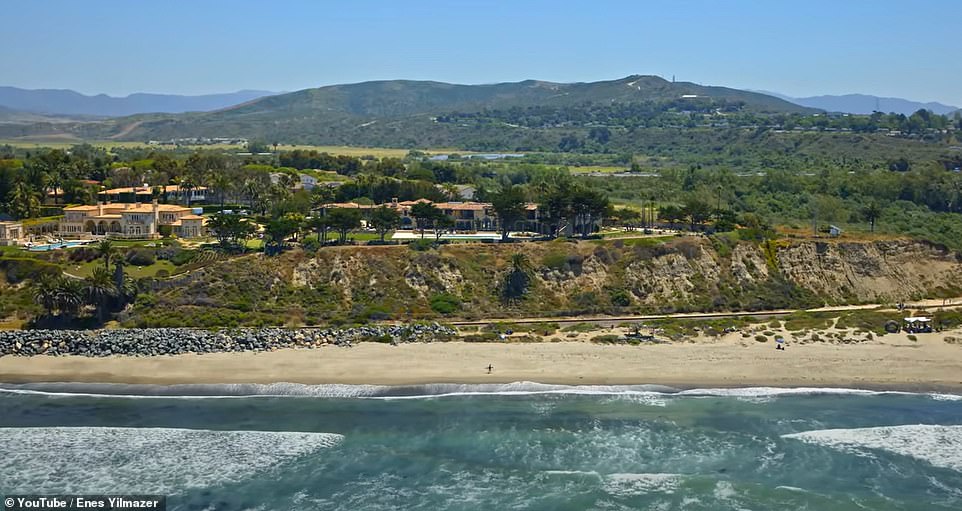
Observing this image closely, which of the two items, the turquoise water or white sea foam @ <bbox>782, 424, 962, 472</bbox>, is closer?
the turquoise water

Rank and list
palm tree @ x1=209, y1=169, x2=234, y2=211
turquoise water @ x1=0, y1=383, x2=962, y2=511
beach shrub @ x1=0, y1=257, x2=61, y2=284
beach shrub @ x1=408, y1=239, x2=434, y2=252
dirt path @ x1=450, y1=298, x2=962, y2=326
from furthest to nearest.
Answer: palm tree @ x1=209, y1=169, x2=234, y2=211 → beach shrub @ x1=408, y1=239, x2=434, y2=252 → beach shrub @ x1=0, y1=257, x2=61, y2=284 → dirt path @ x1=450, y1=298, x2=962, y2=326 → turquoise water @ x1=0, y1=383, x2=962, y2=511

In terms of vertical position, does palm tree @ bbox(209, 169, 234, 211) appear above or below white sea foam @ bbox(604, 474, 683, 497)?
above

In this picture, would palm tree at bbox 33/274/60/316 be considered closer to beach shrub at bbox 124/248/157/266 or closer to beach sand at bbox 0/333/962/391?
beach sand at bbox 0/333/962/391

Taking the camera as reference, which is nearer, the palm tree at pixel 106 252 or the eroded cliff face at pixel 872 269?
the palm tree at pixel 106 252

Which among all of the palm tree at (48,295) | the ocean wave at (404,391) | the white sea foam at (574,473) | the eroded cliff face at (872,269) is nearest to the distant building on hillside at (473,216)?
the eroded cliff face at (872,269)

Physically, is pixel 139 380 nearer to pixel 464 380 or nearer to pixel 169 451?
pixel 169 451

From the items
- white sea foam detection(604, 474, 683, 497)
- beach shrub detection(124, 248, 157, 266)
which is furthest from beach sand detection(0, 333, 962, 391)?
beach shrub detection(124, 248, 157, 266)

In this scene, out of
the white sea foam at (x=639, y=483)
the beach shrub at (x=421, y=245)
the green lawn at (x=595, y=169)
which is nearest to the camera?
the white sea foam at (x=639, y=483)

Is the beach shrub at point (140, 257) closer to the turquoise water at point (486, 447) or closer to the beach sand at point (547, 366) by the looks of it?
the beach sand at point (547, 366)
